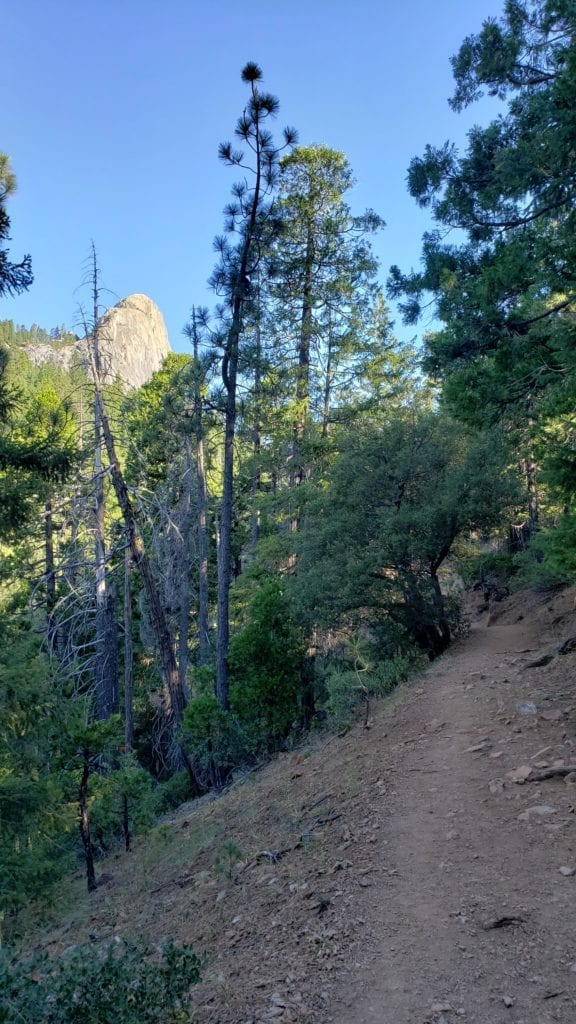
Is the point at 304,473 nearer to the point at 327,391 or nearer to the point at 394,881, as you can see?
the point at 327,391

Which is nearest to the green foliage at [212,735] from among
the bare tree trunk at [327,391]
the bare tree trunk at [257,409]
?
the bare tree trunk at [257,409]

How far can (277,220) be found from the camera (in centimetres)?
1374

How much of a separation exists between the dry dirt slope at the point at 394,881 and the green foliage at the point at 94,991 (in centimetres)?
82

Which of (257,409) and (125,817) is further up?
(257,409)

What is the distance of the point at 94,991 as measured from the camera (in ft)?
7.98

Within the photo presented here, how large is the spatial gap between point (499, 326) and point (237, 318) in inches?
322

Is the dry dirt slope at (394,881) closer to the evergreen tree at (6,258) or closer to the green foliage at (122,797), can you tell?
the green foliage at (122,797)

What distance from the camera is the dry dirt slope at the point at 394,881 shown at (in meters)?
3.15

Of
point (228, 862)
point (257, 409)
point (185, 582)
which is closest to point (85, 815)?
point (228, 862)

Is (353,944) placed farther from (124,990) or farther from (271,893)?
(124,990)

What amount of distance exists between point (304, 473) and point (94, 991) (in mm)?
14817

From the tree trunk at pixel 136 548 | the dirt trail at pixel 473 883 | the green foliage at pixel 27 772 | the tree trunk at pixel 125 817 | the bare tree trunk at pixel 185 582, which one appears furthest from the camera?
the bare tree trunk at pixel 185 582

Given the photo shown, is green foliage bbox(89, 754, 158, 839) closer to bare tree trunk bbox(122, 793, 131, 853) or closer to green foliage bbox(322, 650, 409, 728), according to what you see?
bare tree trunk bbox(122, 793, 131, 853)

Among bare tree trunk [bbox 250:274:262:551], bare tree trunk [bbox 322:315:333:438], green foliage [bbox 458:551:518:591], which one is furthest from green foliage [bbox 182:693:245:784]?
green foliage [bbox 458:551:518:591]
